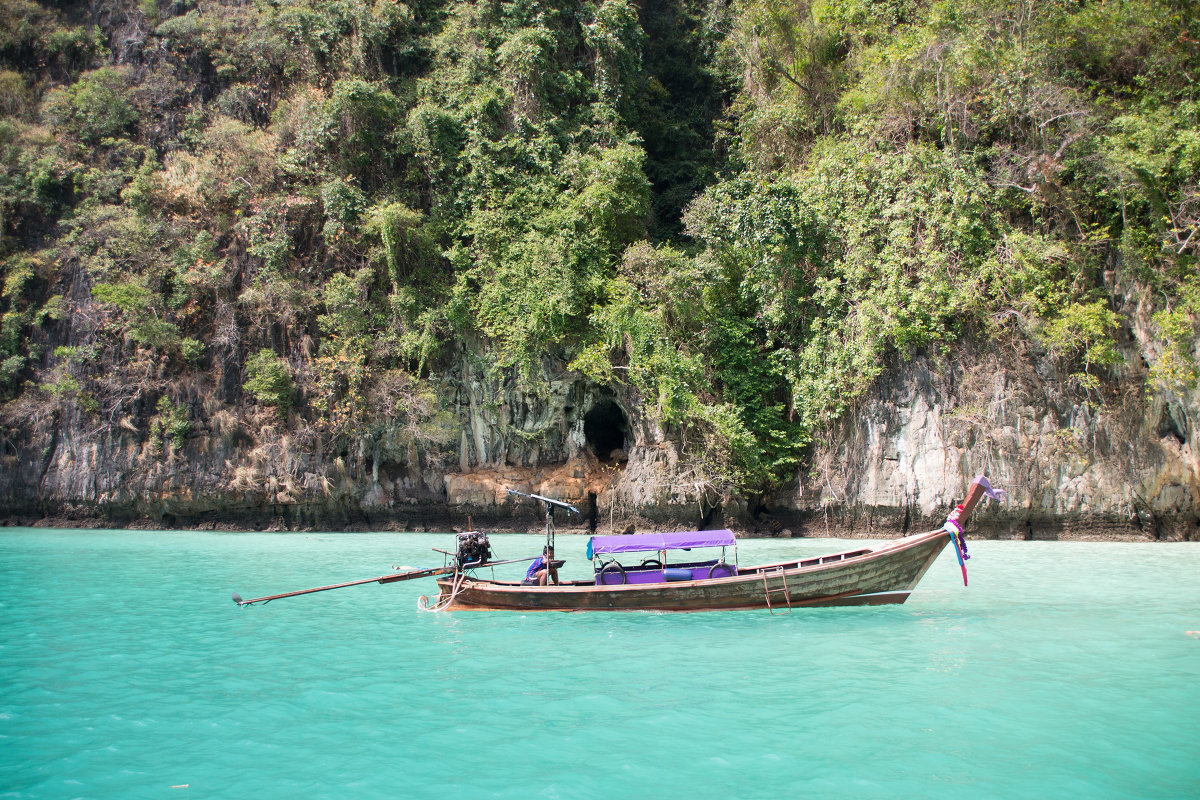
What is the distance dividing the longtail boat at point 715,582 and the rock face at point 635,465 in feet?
25.8

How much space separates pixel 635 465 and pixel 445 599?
31.6ft

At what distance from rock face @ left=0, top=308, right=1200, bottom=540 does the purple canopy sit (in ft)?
26.9

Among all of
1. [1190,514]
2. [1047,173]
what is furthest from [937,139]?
[1190,514]

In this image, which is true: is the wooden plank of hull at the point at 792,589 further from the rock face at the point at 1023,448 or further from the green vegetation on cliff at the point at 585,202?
the green vegetation on cliff at the point at 585,202

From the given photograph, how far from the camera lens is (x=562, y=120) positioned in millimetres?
21641

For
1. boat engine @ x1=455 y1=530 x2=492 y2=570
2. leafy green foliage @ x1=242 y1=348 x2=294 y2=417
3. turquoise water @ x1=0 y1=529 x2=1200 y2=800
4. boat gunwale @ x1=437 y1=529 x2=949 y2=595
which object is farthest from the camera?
leafy green foliage @ x1=242 y1=348 x2=294 y2=417

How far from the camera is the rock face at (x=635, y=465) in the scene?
16188mm

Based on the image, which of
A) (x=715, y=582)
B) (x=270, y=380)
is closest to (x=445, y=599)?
(x=715, y=582)

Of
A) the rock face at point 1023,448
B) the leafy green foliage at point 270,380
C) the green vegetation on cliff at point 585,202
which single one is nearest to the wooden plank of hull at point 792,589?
the rock face at point 1023,448

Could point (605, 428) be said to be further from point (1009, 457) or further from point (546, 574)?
point (546, 574)

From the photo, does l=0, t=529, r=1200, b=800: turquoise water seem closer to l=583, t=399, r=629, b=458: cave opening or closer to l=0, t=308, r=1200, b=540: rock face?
→ l=0, t=308, r=1200, b=540: rock face

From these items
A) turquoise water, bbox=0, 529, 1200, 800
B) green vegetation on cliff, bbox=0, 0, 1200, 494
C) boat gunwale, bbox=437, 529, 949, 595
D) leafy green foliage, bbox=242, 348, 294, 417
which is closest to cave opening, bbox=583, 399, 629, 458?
green vegetation on cliff, bbox=0, 0, 1200, 494

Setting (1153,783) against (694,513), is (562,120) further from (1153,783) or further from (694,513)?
(1153,783)

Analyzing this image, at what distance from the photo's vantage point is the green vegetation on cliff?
16.3 metres
